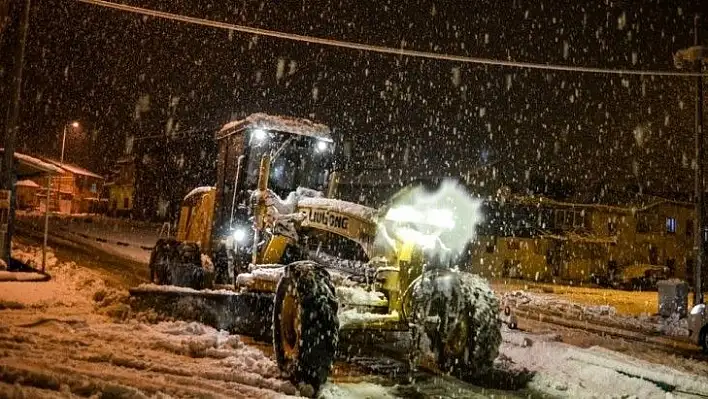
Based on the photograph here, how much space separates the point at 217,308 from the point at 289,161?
126 inches

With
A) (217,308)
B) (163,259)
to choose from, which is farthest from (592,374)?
(163,259)

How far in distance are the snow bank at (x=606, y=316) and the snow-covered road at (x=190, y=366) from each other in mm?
6196

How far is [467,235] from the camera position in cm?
944

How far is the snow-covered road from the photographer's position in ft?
21.3

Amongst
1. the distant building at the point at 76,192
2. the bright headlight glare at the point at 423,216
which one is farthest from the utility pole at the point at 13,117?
the distant building at the point at 76,192

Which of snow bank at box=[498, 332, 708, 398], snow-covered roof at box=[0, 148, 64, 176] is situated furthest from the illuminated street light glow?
snow-covered roof at box=[0, 148, 64, 176]

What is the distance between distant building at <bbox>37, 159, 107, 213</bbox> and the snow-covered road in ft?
180

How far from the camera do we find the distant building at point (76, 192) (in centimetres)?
6362

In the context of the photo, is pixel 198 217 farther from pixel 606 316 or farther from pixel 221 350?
pixel 606 316

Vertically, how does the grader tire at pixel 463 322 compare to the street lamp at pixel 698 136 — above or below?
below

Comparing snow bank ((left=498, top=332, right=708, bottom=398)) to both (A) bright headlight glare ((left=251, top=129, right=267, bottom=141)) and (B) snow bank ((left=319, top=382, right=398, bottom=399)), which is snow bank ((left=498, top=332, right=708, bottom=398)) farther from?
(A) bright headlight glare ((left=251, top=129, right=267, bottom=141))

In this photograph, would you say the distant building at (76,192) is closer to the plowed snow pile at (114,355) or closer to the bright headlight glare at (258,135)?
the bright headlight glare at (258,135)

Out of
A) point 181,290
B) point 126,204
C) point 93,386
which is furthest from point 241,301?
point 126,204

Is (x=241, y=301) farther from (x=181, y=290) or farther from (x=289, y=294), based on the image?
(x=289, y=294)
